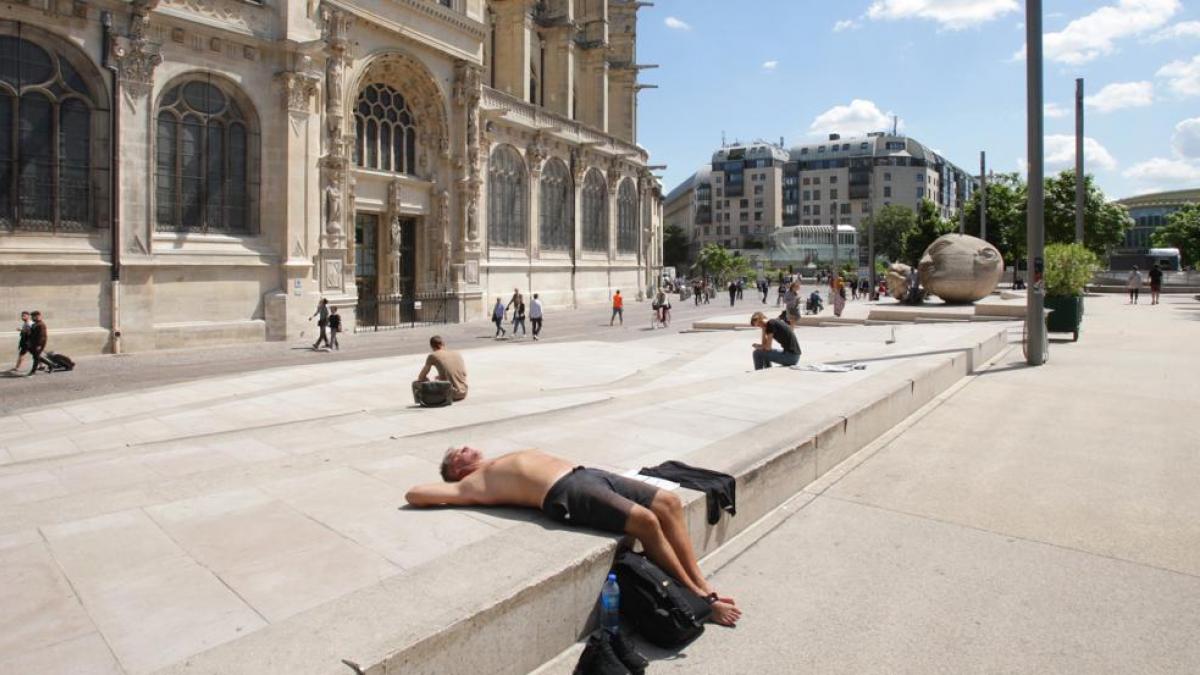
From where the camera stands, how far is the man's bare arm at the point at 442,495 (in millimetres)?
4918

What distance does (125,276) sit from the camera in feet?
68.8

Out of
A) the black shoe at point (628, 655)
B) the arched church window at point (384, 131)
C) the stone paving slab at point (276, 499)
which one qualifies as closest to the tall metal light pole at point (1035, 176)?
the stone paving slab at point (276, 499)

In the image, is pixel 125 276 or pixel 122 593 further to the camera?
pixel 125 276

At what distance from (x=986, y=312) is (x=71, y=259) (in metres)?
26.1

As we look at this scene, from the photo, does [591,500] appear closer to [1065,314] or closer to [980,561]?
[980,561]

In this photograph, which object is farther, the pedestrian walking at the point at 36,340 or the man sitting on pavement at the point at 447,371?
the pedestrian walking at the point at 36,340

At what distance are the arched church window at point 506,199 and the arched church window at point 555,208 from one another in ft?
5.59

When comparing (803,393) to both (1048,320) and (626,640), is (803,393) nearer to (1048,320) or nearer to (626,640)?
(626,640)

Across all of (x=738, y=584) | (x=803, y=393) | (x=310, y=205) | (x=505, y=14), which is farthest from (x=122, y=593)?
(x=505, y=14)

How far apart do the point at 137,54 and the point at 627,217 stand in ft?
107

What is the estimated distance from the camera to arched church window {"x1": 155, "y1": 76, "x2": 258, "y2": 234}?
22266 mm

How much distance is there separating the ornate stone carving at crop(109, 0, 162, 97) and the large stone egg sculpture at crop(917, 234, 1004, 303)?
84.3ft

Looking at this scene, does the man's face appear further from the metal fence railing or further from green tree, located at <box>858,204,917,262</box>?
green tree, located at <box>858,204,917,262</box>

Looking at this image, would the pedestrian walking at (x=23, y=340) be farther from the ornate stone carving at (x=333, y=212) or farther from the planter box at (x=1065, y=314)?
the planter box at (x=1065, y=314)
